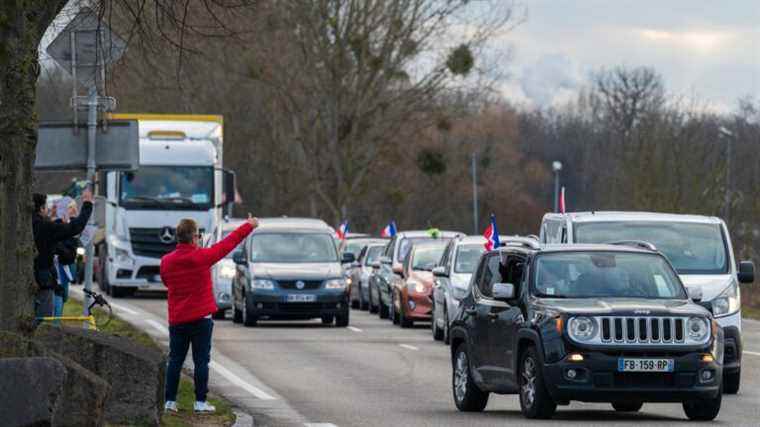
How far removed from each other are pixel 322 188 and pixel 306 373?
140ft

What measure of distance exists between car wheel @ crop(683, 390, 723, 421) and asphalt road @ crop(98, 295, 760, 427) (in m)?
0.11

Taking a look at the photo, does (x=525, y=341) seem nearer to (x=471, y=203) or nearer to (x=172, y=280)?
(x=172, y=280)

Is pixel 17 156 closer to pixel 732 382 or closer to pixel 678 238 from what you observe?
pixel 732 382

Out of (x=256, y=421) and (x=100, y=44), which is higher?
(x=100, y=44)

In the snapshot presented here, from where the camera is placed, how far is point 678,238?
20031 millimetres

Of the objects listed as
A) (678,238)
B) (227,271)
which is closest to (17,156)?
(678,238)

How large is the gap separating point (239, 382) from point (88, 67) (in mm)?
4422

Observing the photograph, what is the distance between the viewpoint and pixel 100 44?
1596 cm

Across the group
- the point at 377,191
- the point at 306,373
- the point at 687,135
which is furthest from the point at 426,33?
the point at 306,373

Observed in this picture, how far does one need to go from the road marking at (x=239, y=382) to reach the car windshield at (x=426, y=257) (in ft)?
32.5

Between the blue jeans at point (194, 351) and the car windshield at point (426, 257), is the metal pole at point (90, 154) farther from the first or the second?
the car windshield at point (426, 257)

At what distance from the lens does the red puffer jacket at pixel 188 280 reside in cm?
1472

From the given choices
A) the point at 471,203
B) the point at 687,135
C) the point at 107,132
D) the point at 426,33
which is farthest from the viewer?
the point at 471,203

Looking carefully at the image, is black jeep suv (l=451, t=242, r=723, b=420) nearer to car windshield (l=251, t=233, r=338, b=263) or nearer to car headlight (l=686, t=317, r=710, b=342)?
car headlight (l=686, t=317, r=710, b=342)
